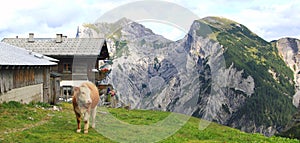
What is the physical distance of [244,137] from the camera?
17.7 metres

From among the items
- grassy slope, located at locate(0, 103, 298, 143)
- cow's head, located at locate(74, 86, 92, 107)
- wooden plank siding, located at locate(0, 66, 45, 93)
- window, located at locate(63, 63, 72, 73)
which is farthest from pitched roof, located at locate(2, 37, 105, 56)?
cow's head, located at locate(74, 86, 92, 107)

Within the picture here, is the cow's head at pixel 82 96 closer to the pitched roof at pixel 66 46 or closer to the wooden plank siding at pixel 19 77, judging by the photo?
the wooden plank siding at pixel 19 77

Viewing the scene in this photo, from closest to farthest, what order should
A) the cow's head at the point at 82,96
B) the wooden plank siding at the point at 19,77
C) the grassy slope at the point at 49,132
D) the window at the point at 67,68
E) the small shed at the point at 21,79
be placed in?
the grassy slope at the point at 49,132 < the cow's head at the point at 82,96 < the wooden plank siding at the point at 19,77 < the small shed at the point at 21,79 < the window at the point at 67,68

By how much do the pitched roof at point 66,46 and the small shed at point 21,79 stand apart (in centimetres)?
1049

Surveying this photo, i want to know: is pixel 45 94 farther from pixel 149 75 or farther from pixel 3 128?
pixel 3 128

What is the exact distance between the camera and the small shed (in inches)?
828

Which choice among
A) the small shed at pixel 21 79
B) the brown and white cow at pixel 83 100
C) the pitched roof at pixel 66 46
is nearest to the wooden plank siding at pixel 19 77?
the small shed at pixel 21 79

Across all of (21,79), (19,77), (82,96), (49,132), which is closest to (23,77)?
(21,79)

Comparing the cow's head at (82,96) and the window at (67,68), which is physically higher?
the window at (67,68)

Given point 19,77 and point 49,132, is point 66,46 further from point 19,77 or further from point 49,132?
point 49,132

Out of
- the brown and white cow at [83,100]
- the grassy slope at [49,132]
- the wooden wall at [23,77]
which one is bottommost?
the grassy slope at [49,132]

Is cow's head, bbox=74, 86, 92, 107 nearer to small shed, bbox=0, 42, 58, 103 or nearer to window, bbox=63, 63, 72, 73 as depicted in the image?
small shed, bbox=0, 42, 58, 103

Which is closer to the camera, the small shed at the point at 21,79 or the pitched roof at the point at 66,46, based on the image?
the small shed at the point at 21,79

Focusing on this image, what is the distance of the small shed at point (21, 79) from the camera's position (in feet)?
69.0
